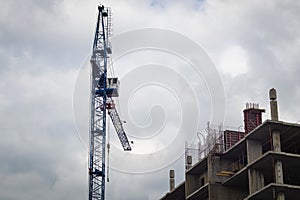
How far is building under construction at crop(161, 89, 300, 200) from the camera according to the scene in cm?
7131

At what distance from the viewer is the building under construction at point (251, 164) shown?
234 ft

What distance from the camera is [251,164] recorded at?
73.4 meters

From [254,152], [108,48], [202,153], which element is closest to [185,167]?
[202,153]

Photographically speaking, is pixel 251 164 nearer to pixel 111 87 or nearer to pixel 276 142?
pixel 276 142

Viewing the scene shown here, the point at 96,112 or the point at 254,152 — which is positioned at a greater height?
the point at 96,112

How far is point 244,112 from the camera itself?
82.2 metres

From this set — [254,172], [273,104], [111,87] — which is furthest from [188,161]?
[111,87]

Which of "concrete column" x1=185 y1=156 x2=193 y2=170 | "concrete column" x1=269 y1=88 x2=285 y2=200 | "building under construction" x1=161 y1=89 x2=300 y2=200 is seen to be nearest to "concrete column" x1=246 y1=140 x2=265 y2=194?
"building under construction" x1=161 y1=89 x2=300 y2=200

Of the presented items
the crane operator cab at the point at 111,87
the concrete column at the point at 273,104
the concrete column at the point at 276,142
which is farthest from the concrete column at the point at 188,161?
the crane operator cab at the point at 111,87

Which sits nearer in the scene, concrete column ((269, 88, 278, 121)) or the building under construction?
the building under construction

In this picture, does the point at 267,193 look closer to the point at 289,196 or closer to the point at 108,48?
the point at 289,196

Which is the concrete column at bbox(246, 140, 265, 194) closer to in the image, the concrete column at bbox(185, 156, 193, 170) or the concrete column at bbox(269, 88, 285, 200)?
the concrete column at bbox(269, 88, 285, 200)

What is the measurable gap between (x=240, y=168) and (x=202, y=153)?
7.41 m

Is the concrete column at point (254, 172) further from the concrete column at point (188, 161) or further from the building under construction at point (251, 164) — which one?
the concrete column at point (188, 161)
